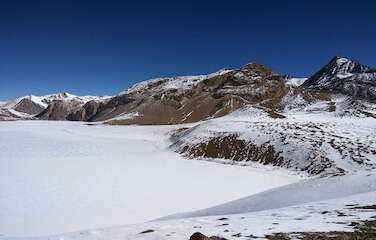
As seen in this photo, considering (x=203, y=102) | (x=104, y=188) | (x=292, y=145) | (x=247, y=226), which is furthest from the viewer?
(x=203, y=102)

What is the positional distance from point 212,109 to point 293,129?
12289cm

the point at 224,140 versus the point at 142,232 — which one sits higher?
the point at 224,140

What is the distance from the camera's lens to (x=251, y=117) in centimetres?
6838

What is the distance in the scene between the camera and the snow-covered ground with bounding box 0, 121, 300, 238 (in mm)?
18062

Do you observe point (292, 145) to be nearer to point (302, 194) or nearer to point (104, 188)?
point (302, 194)

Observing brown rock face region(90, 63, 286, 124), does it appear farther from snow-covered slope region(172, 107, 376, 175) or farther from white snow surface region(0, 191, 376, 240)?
white snow surface region(0, 191, 376, 240)

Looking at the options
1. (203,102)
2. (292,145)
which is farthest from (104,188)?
(203,102)

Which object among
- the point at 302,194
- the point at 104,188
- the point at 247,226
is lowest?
the point at 247,226

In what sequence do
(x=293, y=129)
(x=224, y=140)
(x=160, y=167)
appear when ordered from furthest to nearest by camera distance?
(x=224, y=140) → (x=293, y=129) → (x=160, y=167)

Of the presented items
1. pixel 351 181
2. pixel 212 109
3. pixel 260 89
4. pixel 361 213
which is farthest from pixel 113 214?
pixel 260 89

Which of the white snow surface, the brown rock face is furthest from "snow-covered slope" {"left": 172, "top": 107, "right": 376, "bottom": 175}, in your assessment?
the brown rock face

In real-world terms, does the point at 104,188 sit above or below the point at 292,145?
below

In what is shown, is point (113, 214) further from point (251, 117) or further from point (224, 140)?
point (251, 117)

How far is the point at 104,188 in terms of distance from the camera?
24312mm
